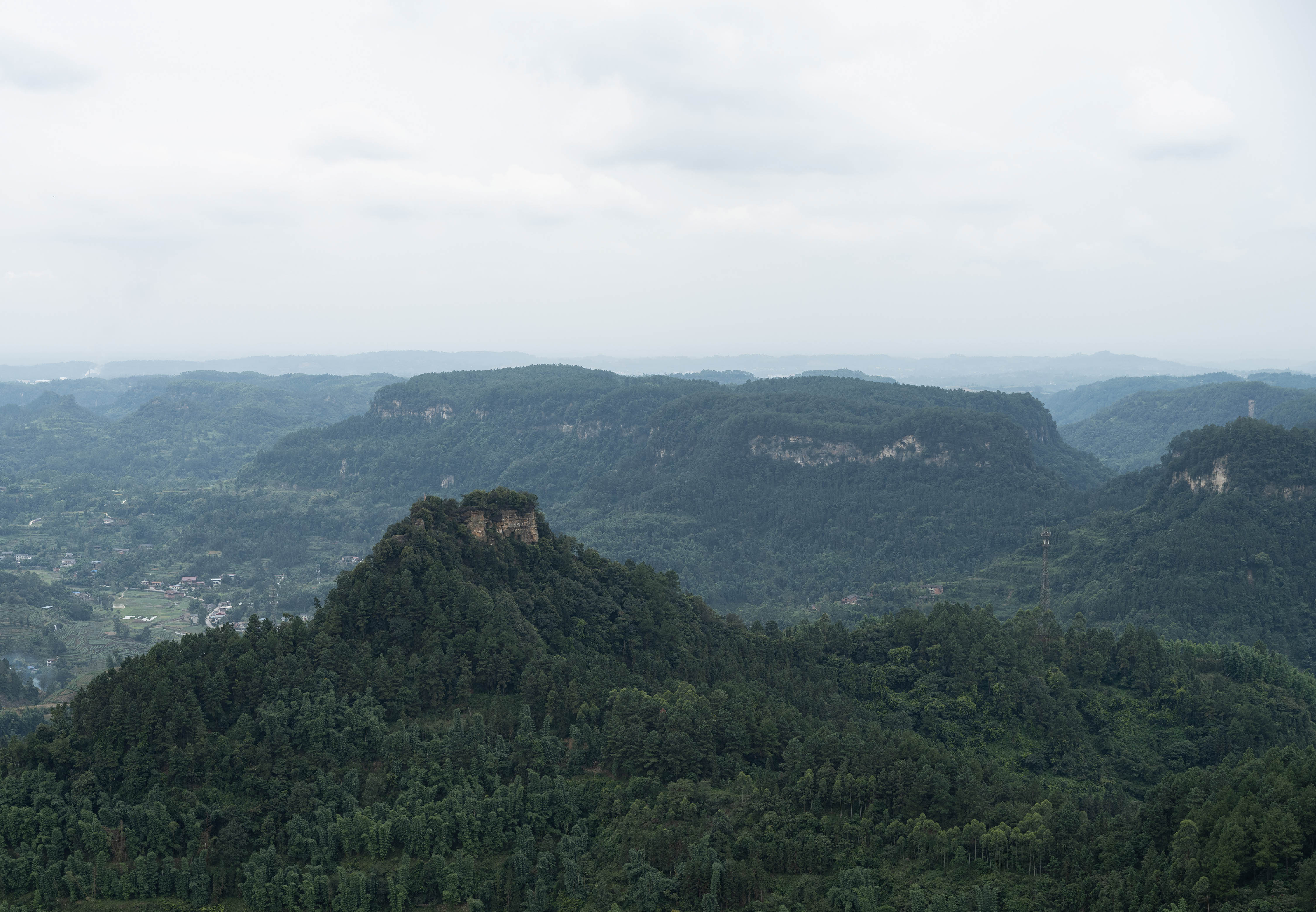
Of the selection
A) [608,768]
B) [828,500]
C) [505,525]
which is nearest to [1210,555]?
[828,500]

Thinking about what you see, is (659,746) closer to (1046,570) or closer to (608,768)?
(608,768)

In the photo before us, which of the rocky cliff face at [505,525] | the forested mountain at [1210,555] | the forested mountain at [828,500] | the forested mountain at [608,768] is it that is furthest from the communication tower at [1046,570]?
the rocky cliff face at [505,525]

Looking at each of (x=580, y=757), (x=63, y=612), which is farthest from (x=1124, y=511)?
(x=63, y=612)

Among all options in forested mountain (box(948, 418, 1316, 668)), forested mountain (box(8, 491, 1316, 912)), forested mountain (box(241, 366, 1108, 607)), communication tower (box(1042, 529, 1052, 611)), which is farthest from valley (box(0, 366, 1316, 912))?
forested mountain (box(241, 366, 1108, 607))

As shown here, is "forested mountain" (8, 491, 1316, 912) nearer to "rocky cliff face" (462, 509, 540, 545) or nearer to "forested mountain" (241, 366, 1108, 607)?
"rocky cliff face" (462, 509, 540, 545)

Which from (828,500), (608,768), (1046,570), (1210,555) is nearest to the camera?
(608,768)

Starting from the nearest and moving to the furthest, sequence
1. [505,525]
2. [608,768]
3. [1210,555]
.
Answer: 1. [608,768]
2. [505,525]
3. [1210,555]
